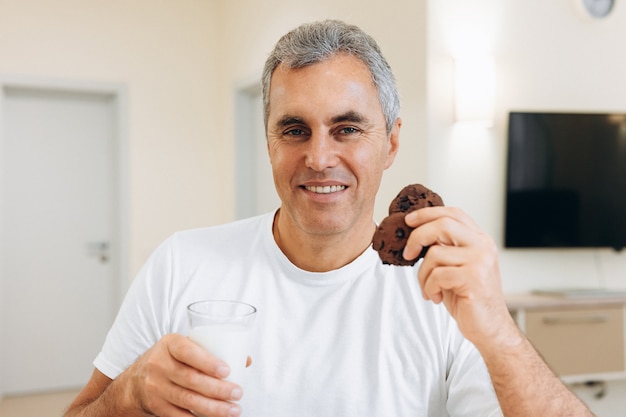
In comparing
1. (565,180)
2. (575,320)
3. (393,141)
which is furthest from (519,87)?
(393,141)

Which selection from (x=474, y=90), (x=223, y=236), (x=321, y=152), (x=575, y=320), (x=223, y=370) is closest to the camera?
(x=223, y=370)

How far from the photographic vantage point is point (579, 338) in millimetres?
2775

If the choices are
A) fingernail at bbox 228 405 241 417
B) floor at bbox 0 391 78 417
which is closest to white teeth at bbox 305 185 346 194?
fingernail at bbox 228 405 241 417

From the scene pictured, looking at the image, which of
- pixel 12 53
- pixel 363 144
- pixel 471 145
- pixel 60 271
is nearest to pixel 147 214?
pixel 60 271

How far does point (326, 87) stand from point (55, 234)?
3.96 m

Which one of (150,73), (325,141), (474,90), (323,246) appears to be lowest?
(323,246)

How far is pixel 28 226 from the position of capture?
4.67 metres

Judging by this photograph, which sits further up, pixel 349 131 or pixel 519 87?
pixel 519 87

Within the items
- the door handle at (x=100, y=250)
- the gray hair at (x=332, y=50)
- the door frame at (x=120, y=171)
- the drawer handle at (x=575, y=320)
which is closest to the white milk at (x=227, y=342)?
the gray hair at (x=332, y=50)

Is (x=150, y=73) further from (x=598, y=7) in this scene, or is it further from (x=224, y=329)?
(x=224, y=329)

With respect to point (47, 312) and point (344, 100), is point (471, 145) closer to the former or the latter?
point (344, 100)

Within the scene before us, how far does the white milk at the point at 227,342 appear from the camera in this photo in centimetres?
95

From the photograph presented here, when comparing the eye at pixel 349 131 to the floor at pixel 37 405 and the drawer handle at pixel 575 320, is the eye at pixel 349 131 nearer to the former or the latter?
the drawer handle at pixel 575 320

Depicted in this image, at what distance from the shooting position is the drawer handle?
2.74 meters
